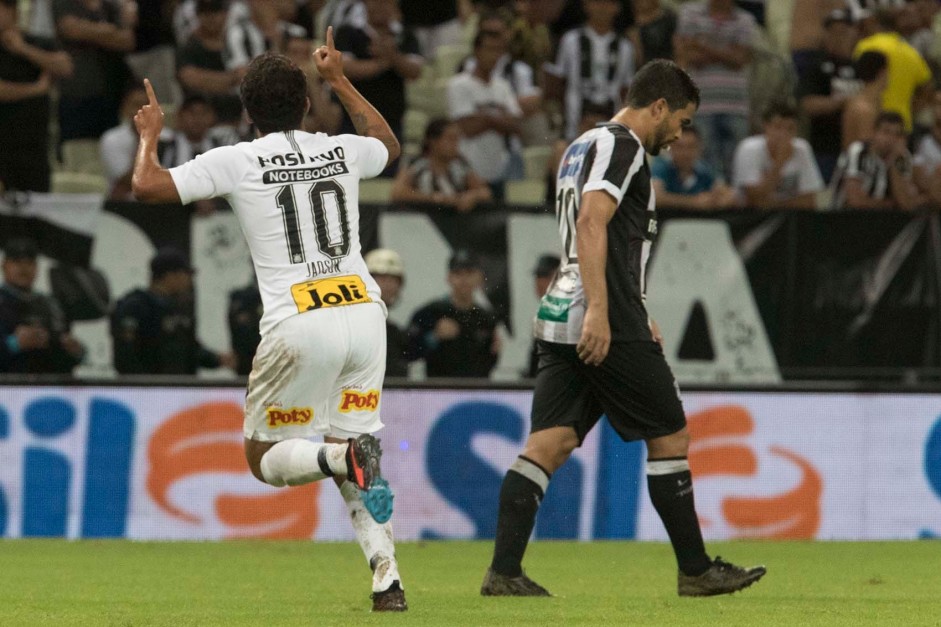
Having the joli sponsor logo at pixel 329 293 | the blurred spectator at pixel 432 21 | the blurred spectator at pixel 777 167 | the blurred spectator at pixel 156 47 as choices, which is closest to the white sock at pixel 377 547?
the joli sponsor logo at pixel 329 293

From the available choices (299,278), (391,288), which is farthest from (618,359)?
(391,288)

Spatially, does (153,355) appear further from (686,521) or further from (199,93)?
(686,521)

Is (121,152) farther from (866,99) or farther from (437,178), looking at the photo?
(866,99)

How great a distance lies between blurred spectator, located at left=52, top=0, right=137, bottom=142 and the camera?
1406 centimetres

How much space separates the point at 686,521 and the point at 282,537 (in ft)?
15.0

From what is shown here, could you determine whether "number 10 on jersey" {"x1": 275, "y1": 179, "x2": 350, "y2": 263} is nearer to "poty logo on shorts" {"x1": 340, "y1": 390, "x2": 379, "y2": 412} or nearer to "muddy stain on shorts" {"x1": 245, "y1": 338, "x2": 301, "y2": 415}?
"muddy stain on shorts" {"x1": 245, "y1": 338, "x2": 301, "y2": 415}

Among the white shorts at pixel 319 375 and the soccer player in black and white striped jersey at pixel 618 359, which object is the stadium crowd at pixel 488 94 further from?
the white shorts at pixel 319 375

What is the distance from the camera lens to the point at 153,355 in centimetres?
1220

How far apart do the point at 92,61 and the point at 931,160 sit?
715 cm

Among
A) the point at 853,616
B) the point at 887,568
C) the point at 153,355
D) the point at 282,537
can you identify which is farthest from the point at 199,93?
the point at 853,616

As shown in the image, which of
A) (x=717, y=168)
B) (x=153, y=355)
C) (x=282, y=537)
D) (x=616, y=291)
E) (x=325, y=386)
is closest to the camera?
(x=325, y=386)

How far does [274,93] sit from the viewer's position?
659 cm

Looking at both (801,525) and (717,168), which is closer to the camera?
(801,525)

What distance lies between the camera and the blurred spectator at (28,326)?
11781mm
